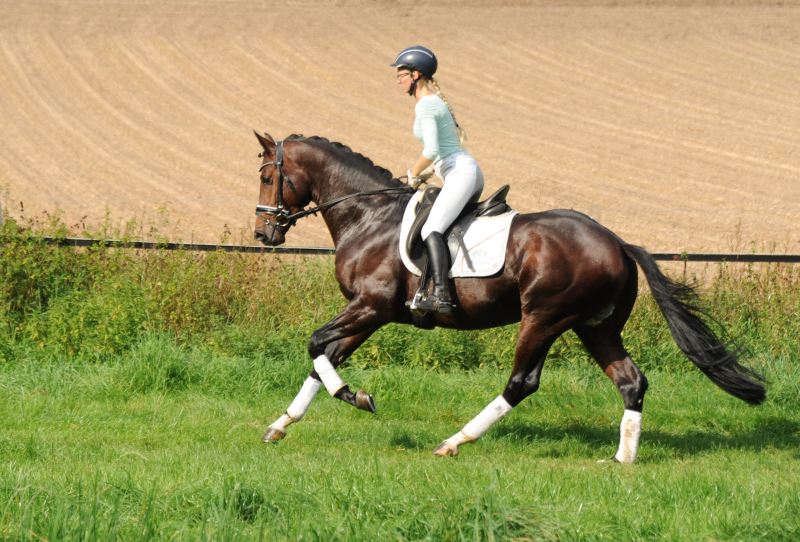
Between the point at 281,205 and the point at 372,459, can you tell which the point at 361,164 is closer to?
the point at 281,205

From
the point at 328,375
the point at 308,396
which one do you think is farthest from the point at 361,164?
the point at 308,396

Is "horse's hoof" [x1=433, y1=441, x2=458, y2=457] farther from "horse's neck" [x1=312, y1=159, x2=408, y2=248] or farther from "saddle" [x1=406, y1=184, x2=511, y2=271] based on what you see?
"horse's neck" [x1=312, y1=159, x2=408, y2=248]

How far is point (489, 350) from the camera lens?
29.5 feet

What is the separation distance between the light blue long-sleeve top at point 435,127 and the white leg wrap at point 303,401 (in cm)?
203

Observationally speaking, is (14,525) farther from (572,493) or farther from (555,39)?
(555,39)

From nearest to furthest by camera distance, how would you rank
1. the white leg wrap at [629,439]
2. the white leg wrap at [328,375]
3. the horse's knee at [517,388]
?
1. the white leg wrap at [629,439]
2. the horse's knee at [517,388]
3. the white leg wrap at [328,375]

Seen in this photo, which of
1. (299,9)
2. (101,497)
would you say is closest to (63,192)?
(101,497)

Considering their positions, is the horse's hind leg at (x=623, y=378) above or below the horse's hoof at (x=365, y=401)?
above

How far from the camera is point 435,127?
634 centimetres

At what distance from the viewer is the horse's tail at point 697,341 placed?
625 centimetres

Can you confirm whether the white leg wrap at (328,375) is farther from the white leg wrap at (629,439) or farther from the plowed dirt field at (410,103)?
the plowed dirt field at (410,103)

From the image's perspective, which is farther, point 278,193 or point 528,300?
point 278,193

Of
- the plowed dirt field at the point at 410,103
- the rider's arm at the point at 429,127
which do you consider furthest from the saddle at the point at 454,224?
the plowed dirt field at the point at 410,103

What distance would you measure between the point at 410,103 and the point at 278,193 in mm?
23185
